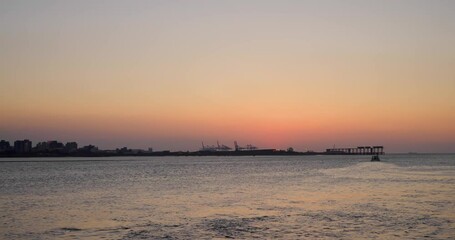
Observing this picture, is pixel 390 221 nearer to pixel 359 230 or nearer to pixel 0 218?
pixel 359 230

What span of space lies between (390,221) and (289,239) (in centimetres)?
855

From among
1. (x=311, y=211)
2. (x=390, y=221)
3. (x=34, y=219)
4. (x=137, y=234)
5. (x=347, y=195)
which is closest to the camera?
(x=137, y=234)

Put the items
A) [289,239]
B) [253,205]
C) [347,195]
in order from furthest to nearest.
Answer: [347,195] < [253,205] < [289,239]

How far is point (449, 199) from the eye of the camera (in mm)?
41781

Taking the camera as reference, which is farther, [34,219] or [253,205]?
[253,205]

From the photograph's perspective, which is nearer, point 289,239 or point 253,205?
Result: point 289,239

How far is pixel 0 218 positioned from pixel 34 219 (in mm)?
2433

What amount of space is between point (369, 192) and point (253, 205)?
16.2 m

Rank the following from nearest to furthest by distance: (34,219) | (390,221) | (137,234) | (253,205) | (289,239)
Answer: (289,239), (137,234), (390,221), (34,219), (253,205)

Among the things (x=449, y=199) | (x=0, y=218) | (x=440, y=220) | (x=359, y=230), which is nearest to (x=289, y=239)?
(x=359, y=230)

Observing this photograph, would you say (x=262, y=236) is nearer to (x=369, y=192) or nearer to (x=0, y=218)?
(x=0, y=218)

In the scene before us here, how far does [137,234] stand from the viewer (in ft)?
85.1

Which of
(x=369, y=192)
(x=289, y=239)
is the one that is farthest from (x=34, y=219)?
(x=369, y=192)

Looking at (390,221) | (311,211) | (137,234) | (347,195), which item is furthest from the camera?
(347,195)
